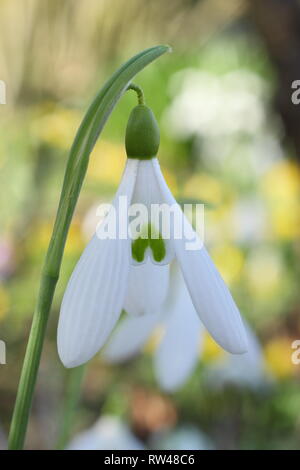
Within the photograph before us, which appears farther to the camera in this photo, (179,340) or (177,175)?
(177,175)

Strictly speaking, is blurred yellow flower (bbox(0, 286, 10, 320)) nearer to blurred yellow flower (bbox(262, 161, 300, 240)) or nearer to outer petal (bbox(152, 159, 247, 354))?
blurred yellow flower (bbox(262, 161, 300, 240))

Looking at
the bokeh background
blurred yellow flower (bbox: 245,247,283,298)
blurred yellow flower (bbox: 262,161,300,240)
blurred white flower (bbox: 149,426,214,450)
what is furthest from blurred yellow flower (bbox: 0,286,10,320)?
blurred yellow flower (bbox: 262,161,300,240)

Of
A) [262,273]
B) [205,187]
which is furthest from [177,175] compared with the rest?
[262,273]

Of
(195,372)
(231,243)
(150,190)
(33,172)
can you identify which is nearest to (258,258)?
(231,243)

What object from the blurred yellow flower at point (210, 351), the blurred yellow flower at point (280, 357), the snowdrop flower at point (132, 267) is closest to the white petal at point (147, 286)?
the snowdrop flower at point (132, 267)

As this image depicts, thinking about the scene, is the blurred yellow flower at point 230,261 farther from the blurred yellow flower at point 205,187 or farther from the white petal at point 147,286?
the white petal at point 147,286

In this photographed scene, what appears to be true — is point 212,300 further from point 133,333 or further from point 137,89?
point 133,333
